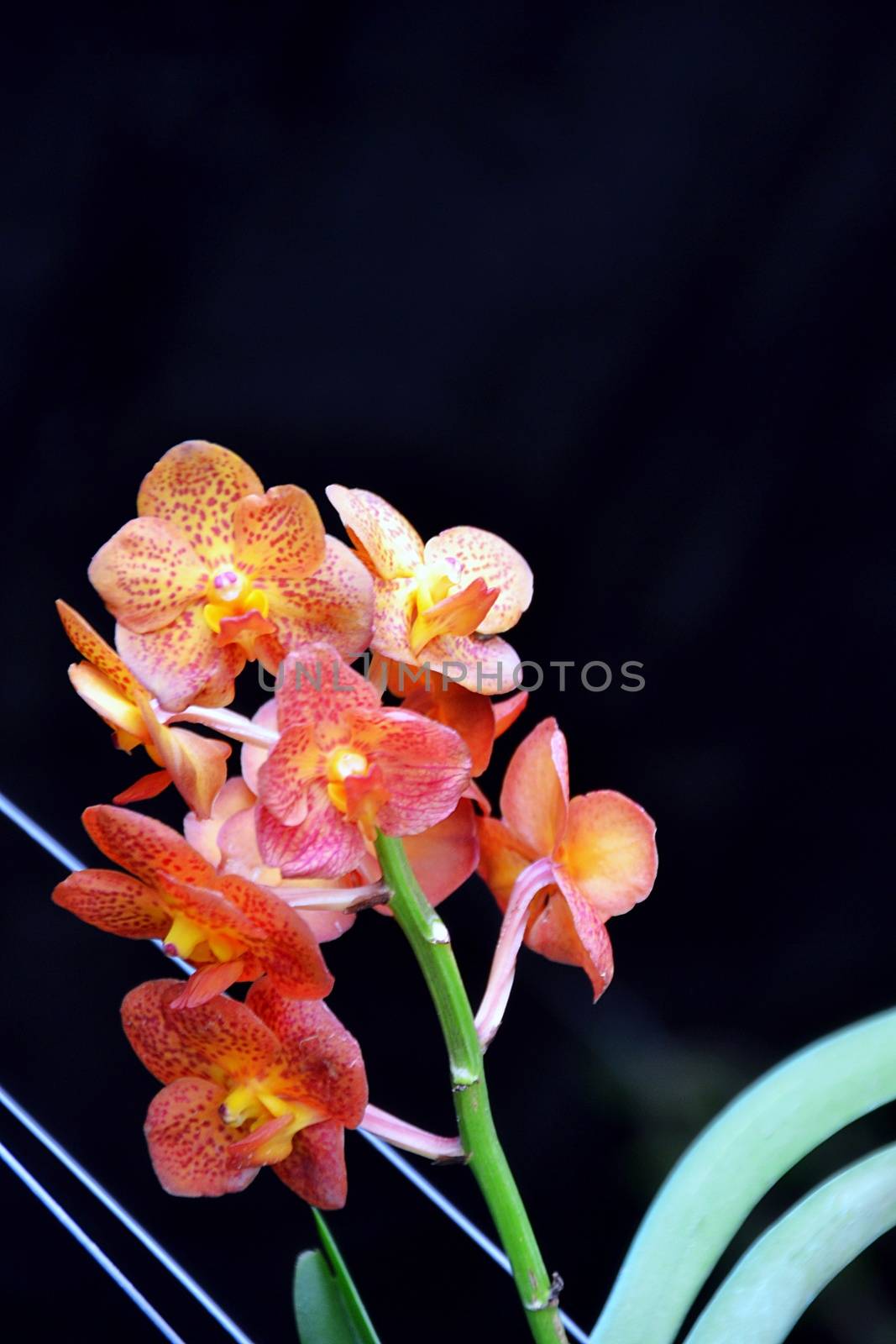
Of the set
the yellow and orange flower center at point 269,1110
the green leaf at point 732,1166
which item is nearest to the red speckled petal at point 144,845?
the yellow and orange flower center at point 269,1110

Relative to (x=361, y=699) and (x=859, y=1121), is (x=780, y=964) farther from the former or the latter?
(x=361, y=699)

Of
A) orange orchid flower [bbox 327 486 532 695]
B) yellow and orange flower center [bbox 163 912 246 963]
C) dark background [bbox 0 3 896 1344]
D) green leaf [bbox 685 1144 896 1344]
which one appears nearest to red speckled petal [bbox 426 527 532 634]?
orange orchid flower [bbox 327 486 532 695]

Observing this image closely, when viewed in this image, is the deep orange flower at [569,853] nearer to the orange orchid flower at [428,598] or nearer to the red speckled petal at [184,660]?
the orange orchid flower at [428,598]

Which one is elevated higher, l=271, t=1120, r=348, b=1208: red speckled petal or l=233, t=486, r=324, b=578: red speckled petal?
l=233, t=486, r=324, b=578: red speckled petal

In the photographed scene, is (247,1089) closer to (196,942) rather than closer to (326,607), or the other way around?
(196,942)

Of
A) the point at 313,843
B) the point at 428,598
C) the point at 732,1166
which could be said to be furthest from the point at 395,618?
the point at 732,1166

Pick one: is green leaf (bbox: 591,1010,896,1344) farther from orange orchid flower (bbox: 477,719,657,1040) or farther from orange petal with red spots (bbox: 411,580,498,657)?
orange petal with red spots (bbox: 411,580,498,657)
